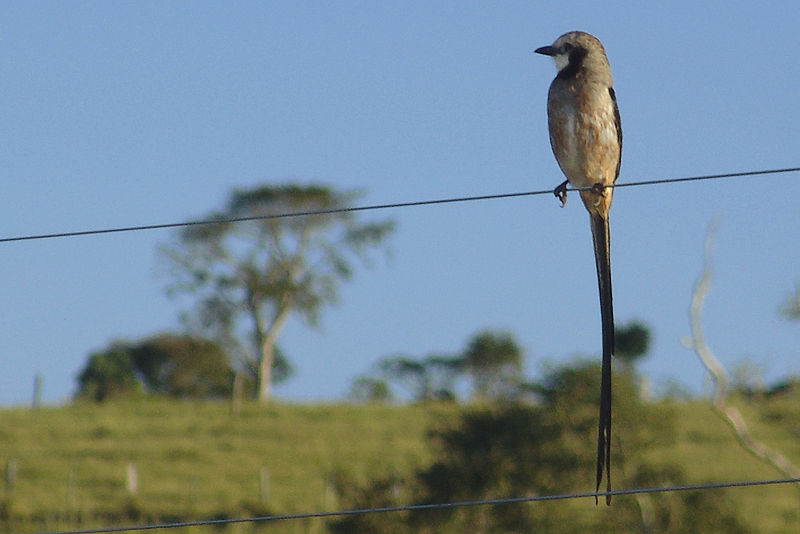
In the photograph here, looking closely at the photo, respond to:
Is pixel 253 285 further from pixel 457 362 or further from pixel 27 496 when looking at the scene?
pixel 27 496

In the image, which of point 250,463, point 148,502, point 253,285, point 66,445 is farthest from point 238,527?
point 253,285

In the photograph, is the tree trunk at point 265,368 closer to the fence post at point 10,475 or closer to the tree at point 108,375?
the tree at point 108,375

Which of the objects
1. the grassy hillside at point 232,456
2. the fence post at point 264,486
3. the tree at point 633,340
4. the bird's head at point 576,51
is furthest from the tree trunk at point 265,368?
the bird's head at point 576,51

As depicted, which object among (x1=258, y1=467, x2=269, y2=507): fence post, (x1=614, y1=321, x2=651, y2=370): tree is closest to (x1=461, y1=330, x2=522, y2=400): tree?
(x1=614, y1=321, x2=651, y2=370): tree

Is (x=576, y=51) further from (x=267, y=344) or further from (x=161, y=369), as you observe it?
(x=161, y=369)

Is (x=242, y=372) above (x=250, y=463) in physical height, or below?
above

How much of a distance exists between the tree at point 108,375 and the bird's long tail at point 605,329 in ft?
158

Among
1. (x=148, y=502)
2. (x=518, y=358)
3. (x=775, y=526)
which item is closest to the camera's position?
(x=775, y=526)

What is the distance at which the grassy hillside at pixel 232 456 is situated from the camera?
2856cm

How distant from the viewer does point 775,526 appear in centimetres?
2720

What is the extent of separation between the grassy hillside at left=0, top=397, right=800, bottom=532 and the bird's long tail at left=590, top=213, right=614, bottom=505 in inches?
748

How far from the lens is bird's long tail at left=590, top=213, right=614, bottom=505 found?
217 inches

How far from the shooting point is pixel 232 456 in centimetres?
3400

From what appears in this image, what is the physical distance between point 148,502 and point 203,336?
26596 mm
